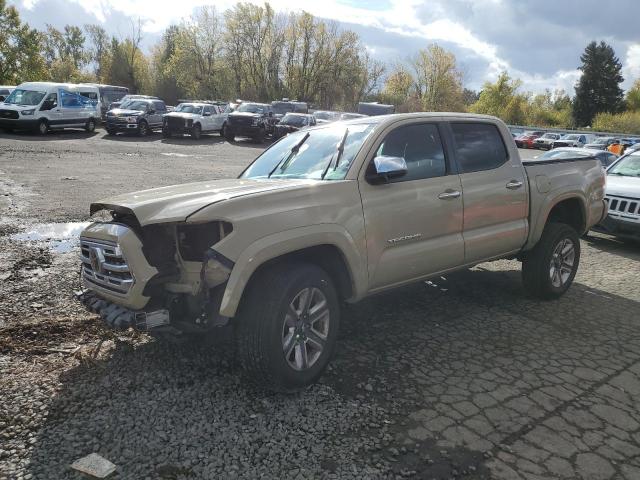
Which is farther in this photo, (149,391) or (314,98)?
(314,98)

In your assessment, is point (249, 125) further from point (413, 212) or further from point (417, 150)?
point (413, 212)

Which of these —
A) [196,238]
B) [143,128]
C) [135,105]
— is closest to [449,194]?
[196,238]

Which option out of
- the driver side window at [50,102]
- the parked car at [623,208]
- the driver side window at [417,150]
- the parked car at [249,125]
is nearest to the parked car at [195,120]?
the parked car at [249,125]

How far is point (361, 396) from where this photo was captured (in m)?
3.50

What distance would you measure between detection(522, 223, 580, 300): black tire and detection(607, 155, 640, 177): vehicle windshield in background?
4.36m

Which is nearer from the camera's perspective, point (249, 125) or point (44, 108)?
point (44, 108)

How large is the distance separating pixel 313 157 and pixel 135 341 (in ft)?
6.70

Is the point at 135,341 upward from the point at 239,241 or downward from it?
downward

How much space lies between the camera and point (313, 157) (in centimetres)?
431

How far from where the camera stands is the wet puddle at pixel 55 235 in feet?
21.7

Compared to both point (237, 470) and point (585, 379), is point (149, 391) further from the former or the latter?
point (585, 379)

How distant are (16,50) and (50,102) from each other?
2444cm

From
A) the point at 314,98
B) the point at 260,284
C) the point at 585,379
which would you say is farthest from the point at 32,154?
the point at 314,98

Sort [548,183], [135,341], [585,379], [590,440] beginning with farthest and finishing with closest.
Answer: [548,183] < [135,341] < [585,379] < [590,440]
